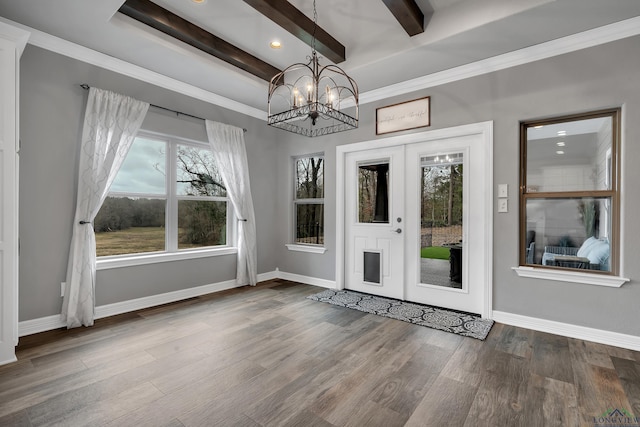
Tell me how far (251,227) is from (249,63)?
2.26 metres

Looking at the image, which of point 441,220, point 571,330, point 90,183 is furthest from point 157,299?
point 571,330

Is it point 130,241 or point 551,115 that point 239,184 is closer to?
point 130,241

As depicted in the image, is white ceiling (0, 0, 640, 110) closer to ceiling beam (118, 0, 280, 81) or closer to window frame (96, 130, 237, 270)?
ceiling beam (118, 0, 280, 81)

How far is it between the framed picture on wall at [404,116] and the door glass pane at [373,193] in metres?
0.48

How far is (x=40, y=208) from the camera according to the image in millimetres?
2881

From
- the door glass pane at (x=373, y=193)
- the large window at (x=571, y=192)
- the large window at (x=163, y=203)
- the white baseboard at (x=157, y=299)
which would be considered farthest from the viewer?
the door glass pane at (x=373, y=193)

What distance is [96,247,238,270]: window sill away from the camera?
334 cm

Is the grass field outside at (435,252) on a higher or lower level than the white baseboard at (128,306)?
higher

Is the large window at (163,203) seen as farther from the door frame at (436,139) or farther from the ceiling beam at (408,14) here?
the ceiling beam at (408,14)

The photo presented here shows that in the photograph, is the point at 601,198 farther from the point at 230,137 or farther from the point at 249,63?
the point at 230,137

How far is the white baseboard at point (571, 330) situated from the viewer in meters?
2.60

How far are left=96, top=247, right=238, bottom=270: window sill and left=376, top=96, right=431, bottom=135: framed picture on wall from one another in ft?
9.27

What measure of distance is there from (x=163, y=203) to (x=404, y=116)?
10.7ft

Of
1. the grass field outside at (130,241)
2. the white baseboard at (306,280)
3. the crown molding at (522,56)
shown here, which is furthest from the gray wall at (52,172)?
the crown molding at (522,56)
